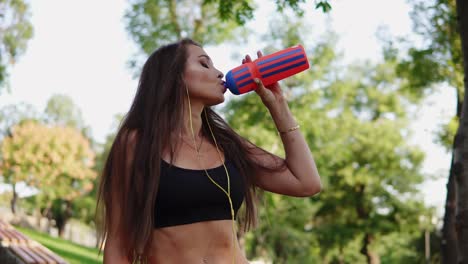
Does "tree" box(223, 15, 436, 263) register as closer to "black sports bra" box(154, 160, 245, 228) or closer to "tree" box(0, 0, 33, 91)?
"tree" box(0, 0, 33, 91)

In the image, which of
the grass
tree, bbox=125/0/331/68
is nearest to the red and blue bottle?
the grass

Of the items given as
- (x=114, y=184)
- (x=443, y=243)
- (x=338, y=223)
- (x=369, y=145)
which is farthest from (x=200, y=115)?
(x=338, y=223)

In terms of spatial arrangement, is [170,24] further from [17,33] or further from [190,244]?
[190,244]

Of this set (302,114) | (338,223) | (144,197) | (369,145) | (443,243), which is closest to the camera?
(144,197)

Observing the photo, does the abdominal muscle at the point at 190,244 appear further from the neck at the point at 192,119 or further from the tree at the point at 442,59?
the tree at the point at 442,59

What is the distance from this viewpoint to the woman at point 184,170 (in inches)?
96.6

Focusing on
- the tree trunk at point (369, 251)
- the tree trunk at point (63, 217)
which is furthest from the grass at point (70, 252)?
the tree trunk at point (63, 217)

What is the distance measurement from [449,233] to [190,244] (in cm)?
770

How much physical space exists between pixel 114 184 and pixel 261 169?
76 cm

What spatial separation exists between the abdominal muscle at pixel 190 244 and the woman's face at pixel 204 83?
576 mm

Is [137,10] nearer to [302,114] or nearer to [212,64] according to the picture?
[302,114]

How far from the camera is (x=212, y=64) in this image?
2828 millimetres

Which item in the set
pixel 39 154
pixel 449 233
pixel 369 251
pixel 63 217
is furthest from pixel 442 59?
pixel 63 217

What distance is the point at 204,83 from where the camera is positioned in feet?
8.96
